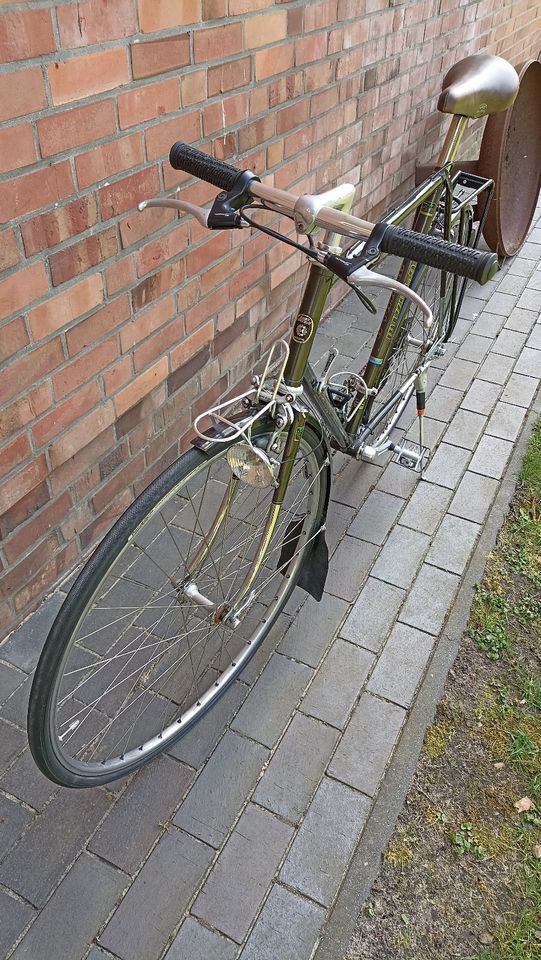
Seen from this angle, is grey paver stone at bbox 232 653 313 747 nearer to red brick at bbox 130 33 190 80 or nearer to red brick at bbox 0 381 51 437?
red brick at bbox 0 381 51 437

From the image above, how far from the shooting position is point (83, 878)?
1.77 m

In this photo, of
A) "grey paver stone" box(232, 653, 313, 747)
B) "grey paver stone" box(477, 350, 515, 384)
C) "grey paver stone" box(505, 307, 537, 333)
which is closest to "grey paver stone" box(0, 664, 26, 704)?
"grey paver stone" box(232, 653, 313, 747)

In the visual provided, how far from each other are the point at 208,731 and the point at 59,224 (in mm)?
1416

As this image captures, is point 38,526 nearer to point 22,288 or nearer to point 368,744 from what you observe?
point 22,288

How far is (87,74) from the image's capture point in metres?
1.79

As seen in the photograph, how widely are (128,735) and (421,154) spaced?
4.06 m

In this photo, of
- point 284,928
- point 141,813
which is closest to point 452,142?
point 141,813

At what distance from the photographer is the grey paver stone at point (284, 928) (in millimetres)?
1673

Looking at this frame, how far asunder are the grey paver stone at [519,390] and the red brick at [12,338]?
7.68 feet

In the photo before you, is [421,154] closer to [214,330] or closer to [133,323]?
[214,330]

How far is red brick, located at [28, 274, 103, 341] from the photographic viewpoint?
191 cm

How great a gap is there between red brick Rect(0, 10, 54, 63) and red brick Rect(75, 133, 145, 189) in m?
0.26

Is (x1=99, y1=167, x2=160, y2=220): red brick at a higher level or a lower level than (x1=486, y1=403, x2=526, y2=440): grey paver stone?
higher

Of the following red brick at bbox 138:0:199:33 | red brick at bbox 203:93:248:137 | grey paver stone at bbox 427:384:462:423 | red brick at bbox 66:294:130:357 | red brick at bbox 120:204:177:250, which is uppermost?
red brick at bbox 138:0:199:33
